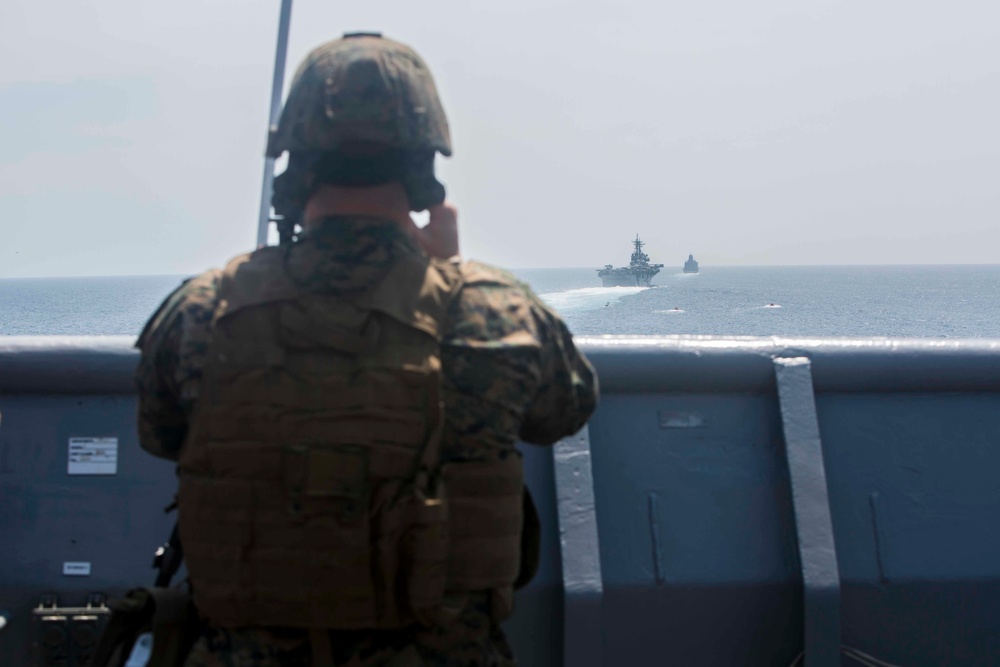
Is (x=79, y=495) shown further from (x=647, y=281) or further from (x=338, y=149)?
(x=647, y=281)

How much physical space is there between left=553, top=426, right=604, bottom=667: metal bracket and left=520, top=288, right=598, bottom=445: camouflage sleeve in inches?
32.8

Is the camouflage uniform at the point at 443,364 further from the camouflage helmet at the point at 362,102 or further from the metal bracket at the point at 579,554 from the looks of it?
the metal bracket at the point at 579,554

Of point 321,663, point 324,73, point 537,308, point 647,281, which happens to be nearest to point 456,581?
point 321,663

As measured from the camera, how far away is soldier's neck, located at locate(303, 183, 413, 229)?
193 centimetres

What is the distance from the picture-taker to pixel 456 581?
189cm

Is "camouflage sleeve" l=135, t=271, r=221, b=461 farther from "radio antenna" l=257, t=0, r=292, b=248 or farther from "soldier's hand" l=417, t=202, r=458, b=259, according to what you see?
"radio antenna" l=257, t=0, r=292, b=248

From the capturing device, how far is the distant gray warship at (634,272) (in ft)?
303

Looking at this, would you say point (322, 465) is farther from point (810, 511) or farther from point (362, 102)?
point (810, 511)

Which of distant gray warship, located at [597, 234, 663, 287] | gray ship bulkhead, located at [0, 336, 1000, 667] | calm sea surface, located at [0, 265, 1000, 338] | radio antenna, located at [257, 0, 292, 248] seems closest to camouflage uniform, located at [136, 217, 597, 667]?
radio antenna, located at [257, 0, 292, 248]

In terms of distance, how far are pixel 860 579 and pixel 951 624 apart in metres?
0.32

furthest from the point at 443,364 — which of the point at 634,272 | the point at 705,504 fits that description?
the point at 634,272

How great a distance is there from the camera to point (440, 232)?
2.15 m

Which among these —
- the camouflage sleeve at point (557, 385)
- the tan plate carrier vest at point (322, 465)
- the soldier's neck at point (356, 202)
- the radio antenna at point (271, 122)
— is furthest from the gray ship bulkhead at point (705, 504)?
the soldier's neck at point (356, 202)

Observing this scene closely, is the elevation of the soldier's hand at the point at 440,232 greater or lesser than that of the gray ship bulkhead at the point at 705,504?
greater
